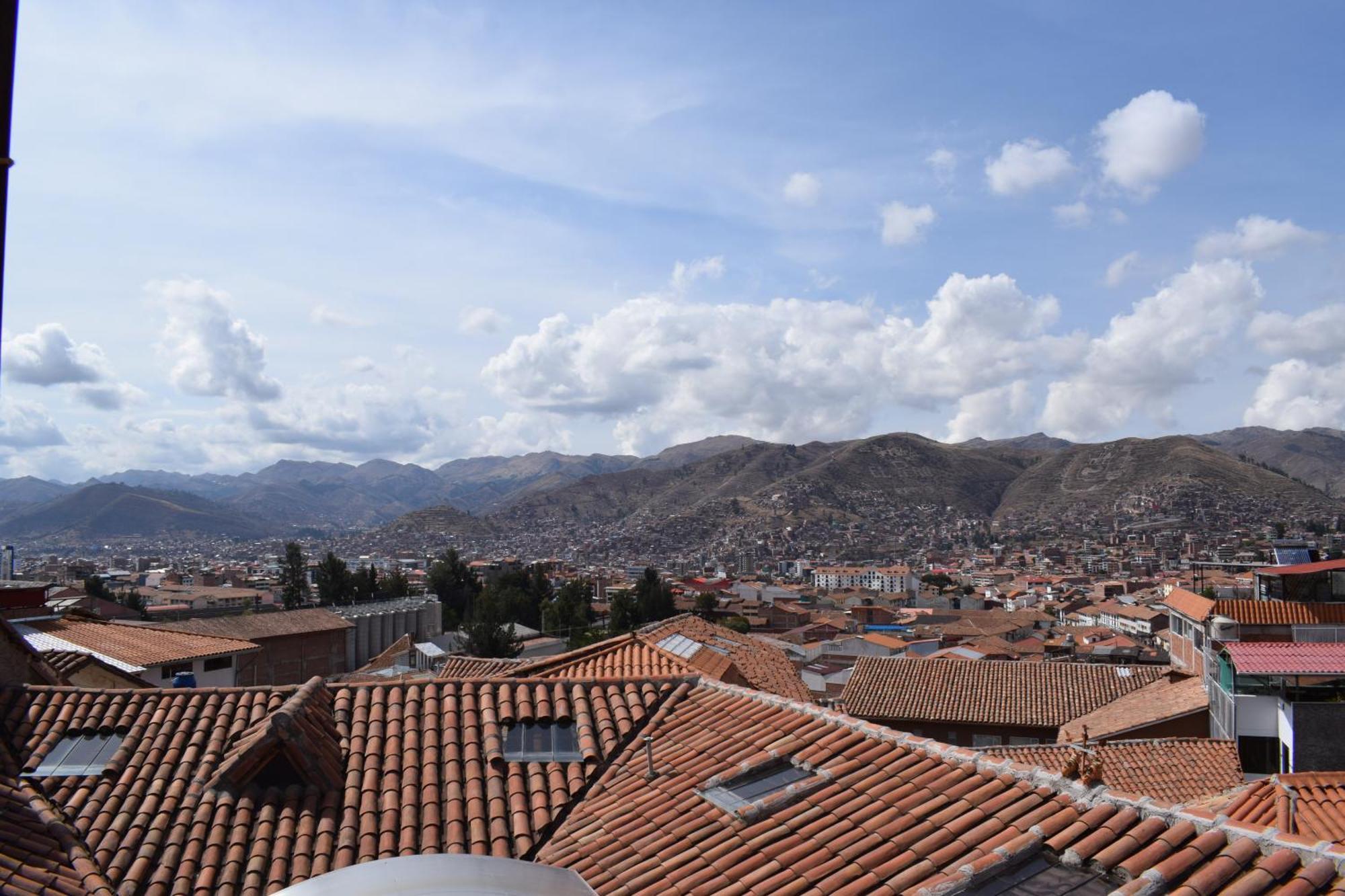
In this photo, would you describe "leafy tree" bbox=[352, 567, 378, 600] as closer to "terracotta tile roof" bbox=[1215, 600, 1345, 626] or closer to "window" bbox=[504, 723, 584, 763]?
"terracotta tile roof" bbox=[1215, 600, 1345, 626]

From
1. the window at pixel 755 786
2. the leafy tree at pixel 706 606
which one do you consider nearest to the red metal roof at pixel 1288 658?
the window at pixel 755 786

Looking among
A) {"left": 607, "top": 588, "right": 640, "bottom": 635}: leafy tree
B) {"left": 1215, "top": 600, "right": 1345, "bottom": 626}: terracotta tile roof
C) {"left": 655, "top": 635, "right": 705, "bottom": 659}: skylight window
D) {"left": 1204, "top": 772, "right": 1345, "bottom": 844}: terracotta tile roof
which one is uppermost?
{"left": 1215, "top": 600, "right": 1345, "bottom": 626}: terracotta tile roof

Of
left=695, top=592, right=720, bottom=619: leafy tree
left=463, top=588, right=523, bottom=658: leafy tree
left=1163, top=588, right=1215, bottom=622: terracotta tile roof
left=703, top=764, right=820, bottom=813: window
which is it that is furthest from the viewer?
left=695, top=592, right=720, bottom=619: leafy tree

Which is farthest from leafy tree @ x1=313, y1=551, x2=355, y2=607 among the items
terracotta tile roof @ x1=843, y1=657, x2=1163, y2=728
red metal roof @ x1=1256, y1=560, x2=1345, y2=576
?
red metal roof @ x1=1256, y1=560, x2=1345, y2=576

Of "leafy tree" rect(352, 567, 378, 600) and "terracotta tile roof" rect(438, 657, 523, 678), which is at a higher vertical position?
"terracotta tile roof" rect(438, 657, 523, 678)

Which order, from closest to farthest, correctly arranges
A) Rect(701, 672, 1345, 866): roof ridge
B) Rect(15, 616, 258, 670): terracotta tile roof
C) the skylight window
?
1. Rect(701, 672, 1345, 866): roof ridge
2. the skylight window
3. Rect(15, 616, 258, 670): terracotta tile roof

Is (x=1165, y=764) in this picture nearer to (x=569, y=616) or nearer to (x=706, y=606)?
(x=569, y=616)

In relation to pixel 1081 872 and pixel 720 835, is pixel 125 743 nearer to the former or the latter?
pixel 720 835

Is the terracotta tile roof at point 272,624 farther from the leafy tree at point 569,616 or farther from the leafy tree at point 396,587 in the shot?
the leafy tree at point 396,587
